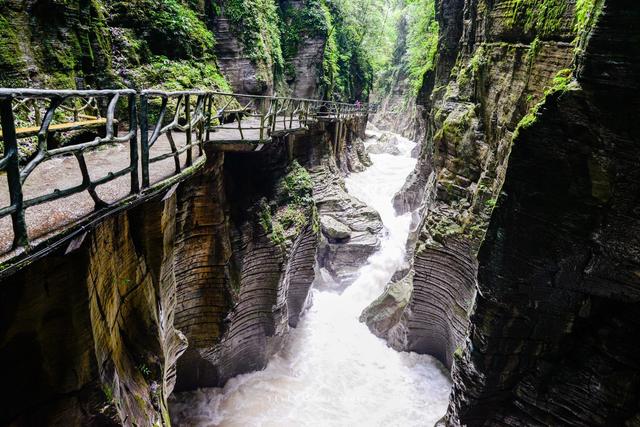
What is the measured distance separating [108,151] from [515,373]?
289 inches

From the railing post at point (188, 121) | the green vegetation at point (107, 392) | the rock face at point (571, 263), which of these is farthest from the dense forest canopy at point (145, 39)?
the rock face at point (571, 263)

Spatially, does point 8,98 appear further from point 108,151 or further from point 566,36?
point 566,36

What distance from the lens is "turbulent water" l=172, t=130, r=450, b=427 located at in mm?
9977

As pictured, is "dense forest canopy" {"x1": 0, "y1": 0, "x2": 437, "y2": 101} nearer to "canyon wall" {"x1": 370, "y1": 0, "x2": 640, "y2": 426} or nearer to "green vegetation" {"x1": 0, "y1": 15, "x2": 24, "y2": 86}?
"green vegetation" {"x1": 0, "y1": 15, "x2": 24, "y2": 86}

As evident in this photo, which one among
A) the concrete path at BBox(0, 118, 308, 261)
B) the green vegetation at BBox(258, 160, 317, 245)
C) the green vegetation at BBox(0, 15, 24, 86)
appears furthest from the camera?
the green vegetation at BBox(258, 160, 317, 245)

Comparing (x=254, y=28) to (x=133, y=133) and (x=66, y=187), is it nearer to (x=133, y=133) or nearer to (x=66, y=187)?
(x=133, y=133)

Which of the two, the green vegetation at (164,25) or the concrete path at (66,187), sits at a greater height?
the green vegetation at (164,25)

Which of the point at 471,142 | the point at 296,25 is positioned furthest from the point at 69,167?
the point at 296,25

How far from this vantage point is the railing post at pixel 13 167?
2.21 meters

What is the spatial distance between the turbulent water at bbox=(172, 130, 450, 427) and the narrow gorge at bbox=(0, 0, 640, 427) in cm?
7

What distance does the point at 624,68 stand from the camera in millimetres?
4656

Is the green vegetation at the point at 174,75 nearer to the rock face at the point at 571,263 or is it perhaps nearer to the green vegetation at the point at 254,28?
the green vegetation at the point at 254,28

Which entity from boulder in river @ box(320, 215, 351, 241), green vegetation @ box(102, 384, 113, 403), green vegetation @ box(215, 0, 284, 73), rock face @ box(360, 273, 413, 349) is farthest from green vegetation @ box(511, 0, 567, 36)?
boulder in river @ box(320, 215, 351, 241)

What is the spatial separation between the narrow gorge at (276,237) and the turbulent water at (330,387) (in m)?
0.07
